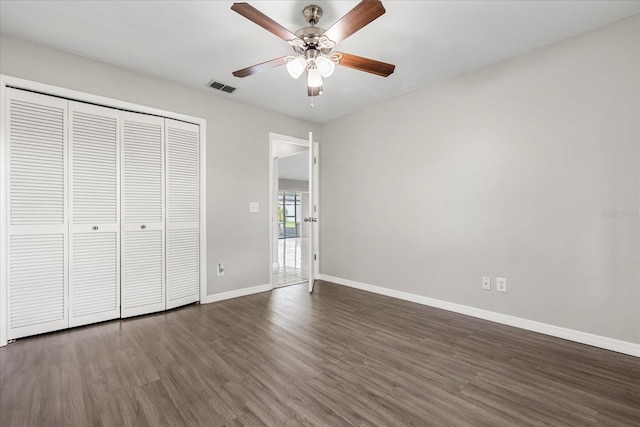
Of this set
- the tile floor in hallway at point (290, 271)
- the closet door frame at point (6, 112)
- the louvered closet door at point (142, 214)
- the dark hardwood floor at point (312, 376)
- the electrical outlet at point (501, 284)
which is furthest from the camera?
the tile floor in hallway at point (290, 271)

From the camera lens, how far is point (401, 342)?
2.51 metres

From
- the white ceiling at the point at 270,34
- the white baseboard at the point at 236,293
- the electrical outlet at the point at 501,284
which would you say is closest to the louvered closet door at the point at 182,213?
the white baseboard at the point at 236,293

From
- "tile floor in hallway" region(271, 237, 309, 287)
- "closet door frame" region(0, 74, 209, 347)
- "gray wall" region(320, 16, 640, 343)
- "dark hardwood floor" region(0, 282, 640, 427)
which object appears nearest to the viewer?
"dark hardwood floor" region(0, 282, 640, 427)

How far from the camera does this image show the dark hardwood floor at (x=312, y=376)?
1604 mm

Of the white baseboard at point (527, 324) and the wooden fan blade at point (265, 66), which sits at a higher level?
the wooden fan blade at point (265, 66)

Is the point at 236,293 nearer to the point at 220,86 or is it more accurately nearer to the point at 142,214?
the point at 142,214

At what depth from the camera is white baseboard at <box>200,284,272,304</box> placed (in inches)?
143

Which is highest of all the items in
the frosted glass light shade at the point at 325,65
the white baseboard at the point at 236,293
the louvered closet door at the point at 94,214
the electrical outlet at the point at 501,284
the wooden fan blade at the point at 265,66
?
the wooden fan blade at the point at 265,66

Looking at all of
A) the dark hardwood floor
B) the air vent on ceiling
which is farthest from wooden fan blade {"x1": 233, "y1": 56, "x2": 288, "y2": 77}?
the dark hardwood floor

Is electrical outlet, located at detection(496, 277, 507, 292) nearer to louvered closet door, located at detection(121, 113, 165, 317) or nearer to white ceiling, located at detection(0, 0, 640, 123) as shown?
white ceiling, located at detection(0, 0, 640, 123)

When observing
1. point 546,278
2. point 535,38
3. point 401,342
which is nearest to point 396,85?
point 535,38

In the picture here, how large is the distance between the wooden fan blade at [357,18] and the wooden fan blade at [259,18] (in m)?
0.29

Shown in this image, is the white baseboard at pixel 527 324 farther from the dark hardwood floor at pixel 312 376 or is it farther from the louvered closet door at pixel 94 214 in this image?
the louvered closet door at pixel 94 214

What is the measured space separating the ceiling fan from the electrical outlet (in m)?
2.26
